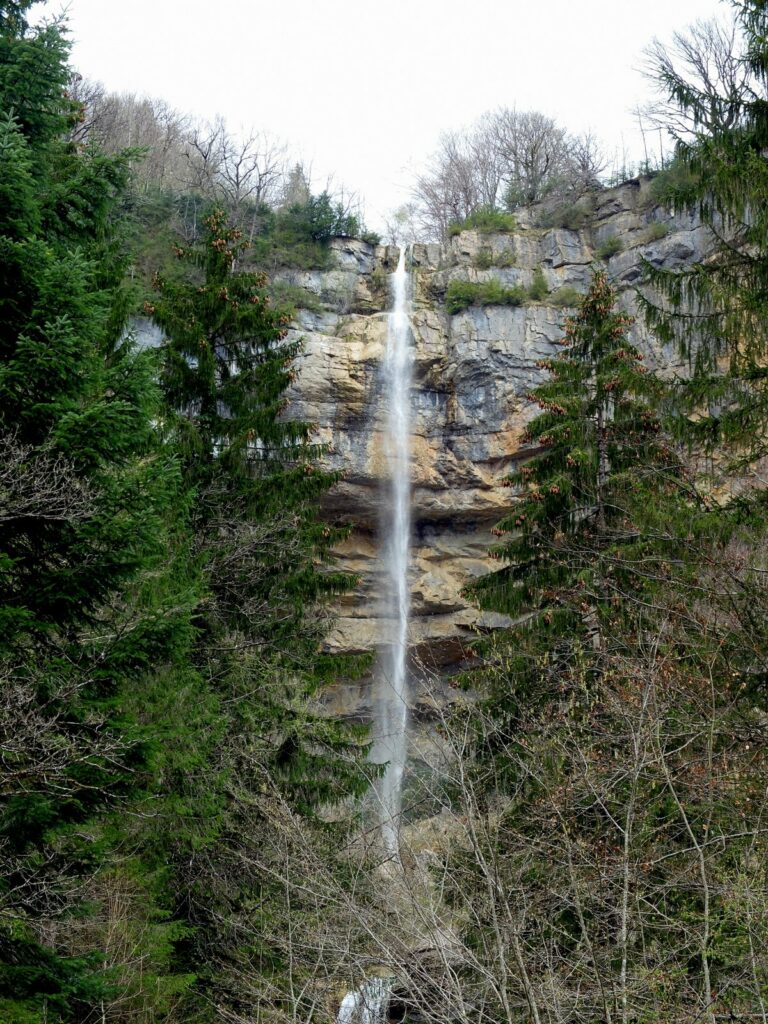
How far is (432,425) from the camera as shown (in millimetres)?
27078

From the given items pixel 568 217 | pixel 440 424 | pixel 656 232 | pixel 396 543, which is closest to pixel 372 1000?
pixel 396 543

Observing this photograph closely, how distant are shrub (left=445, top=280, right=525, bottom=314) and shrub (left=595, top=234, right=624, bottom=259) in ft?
11.7

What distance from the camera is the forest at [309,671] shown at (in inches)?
229

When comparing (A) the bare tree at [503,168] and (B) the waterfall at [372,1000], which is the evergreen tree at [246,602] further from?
(A) the bare tree at [503,168]

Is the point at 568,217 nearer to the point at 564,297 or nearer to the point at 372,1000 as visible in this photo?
the point at 564,297

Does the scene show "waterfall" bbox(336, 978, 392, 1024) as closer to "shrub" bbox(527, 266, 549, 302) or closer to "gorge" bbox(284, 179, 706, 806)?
"gorge" bbox(284, 179, 706, 806)

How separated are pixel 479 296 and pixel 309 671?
59.5 ft

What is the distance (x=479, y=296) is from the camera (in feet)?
91.0

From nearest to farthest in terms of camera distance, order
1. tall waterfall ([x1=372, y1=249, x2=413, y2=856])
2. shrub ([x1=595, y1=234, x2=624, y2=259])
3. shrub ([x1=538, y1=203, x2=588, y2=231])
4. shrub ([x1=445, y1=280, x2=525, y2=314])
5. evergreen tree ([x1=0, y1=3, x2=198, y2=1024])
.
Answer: evergreen tree ([x1=0, y1=3, x2=198, y2=1024])
tall waterfall ([x1=372, y1=249, x2=413, y2=856])
shrub ([x1=445, y1=280, x2=525, y2=314])
shrub ([x1=595, y1=234, x2=624, y2=259])
shrub ([x1=538, y1=203, x2=588, y2=231])

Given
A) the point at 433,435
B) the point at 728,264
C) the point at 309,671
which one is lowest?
the point at 309,671

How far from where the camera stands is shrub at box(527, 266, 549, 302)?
2853 cm

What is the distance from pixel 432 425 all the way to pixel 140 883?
62.9 ft

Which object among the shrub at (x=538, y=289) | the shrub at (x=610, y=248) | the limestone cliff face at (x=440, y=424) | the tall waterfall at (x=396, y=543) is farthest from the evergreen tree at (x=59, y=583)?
the shrub at (x=610, y=248)

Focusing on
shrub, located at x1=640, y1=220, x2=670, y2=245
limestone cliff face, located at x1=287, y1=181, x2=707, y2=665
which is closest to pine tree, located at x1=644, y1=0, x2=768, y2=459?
limestone cliff face, located at x1=287, y1=181, x2=707, y2=665
